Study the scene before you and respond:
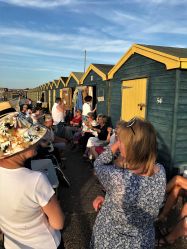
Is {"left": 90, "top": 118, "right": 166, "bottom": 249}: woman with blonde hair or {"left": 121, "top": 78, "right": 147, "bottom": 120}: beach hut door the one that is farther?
{"left": 121, "top": 78, "right": 147, "bottom": 120}: beach hut door

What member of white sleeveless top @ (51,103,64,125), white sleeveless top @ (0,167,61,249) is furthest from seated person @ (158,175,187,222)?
white sleeveless top @ (51,103,64,125)

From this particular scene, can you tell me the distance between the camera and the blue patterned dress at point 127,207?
62.7 inches

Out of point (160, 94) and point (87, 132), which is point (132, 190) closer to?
point (160, 94)

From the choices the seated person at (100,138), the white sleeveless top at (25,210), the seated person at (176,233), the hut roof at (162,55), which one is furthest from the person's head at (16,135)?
the seated person at (100,138)

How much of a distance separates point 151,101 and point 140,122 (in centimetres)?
519

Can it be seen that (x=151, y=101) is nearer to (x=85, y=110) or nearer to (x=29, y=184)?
(x=85, y=110)

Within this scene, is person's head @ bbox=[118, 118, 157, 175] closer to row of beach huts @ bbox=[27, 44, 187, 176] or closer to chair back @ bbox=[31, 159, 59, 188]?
chair back @ bbox=[31, 159, 59, 188]

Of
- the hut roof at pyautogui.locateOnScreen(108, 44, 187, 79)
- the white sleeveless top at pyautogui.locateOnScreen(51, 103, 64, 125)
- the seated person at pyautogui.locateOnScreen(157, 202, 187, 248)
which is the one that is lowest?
the seated person at pyautogui.locateOnScreen(157, 202, 187, 248)

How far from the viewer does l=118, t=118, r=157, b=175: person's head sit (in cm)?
157

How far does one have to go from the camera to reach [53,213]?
1.44 meters

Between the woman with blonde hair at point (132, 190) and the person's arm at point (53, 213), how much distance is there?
1.12 ft

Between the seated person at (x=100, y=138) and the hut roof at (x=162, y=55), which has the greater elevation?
the hut roof at (x=162, y=55)

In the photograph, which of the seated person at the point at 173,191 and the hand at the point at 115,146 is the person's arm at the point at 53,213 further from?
the seated person at the point at 173,191

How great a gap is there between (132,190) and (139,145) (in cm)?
27
